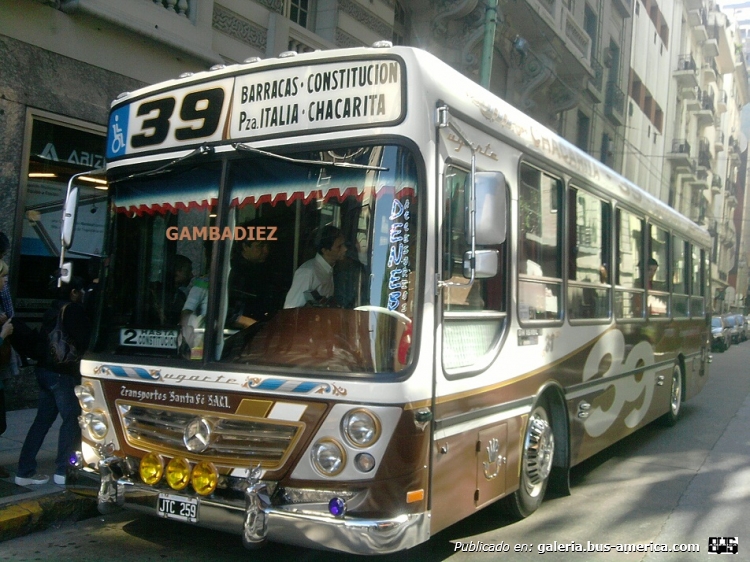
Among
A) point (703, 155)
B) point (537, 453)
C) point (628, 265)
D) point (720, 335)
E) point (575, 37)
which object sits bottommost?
point (537, 453)

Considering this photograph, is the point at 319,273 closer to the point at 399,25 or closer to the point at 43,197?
the point at 43,197

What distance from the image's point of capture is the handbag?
18.7 ft

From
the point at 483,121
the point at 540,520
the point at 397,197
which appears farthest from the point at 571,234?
the point at 397,197

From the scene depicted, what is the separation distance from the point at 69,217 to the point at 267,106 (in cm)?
162

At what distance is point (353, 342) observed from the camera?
404 centimetres

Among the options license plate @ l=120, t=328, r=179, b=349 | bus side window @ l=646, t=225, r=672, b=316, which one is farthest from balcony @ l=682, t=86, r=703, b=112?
license plate @ l=120, t=328, r=179, b=349

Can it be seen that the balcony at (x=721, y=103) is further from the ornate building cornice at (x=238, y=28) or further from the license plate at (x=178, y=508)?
the license plate at (x=178, y=508)

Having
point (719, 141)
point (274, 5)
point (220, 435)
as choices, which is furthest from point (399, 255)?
point (719, 141)

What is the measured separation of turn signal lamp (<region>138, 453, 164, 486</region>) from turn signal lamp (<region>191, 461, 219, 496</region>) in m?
0.27

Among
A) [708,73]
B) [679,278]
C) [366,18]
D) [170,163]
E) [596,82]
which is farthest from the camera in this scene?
[708,73]

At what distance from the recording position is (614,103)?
26969 mm

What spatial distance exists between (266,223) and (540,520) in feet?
10.3

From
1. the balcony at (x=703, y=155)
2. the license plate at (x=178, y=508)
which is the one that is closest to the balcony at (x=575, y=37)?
the license plate at (x=178, y=508)

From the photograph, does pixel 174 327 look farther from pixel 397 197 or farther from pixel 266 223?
pixel 397 197
